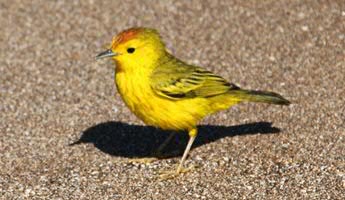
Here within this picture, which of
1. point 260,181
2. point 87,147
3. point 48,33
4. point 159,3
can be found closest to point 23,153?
point 87,147

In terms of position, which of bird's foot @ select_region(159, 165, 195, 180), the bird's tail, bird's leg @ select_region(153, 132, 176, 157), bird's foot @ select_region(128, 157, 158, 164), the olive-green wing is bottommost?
bird's foot @ select_region(159, 165, 195, 180)

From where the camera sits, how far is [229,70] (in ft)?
29.1

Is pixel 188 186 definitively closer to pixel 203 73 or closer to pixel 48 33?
pixel 203 73

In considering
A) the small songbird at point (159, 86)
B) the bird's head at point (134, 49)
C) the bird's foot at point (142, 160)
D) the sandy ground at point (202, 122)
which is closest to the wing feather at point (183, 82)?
the small songbird at point (159, 86)

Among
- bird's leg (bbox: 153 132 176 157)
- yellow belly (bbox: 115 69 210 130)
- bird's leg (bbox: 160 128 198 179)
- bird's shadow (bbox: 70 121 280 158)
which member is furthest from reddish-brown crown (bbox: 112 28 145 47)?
bird's shadow (bbox: 70 121 280 158)

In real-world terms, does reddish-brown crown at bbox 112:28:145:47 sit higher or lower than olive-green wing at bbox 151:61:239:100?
higher

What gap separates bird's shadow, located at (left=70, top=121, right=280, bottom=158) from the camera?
752 cm

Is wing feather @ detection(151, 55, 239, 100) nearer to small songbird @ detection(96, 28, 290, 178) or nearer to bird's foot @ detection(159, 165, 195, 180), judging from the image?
small songbird @ detection(96, 28, 290, 178)

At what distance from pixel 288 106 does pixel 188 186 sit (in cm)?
183

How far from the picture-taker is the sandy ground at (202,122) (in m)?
6.69

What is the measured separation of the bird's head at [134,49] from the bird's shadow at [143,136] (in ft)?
3.80

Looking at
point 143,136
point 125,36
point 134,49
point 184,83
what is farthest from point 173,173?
point 125,36

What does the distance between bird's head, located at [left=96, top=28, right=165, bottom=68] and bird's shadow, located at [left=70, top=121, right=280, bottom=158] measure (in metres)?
1.16

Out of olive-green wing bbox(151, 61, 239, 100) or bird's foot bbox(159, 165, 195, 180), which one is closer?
olive-green wing bbox(151, 61, 239, 100)
